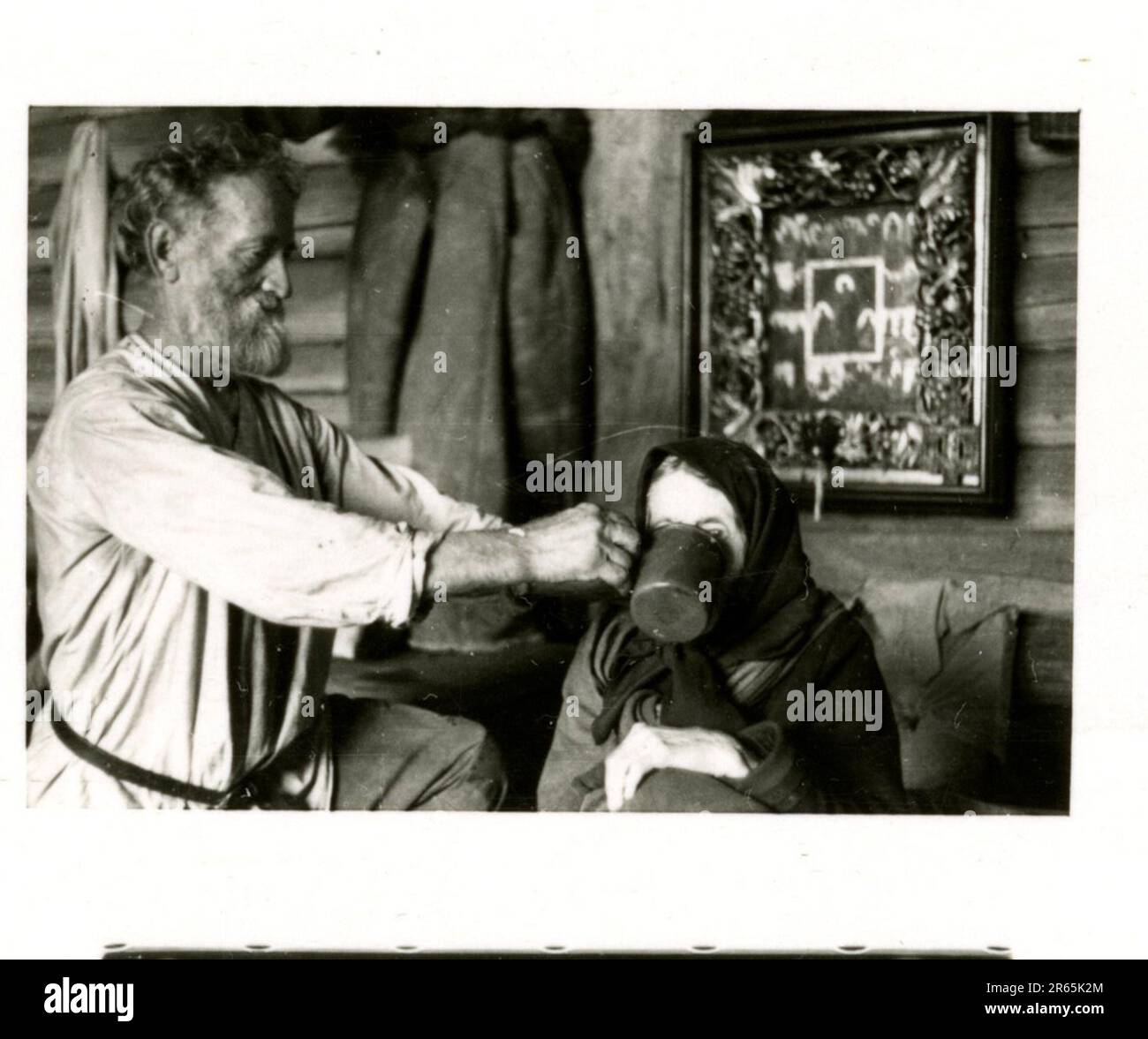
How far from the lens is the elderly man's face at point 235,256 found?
257cm

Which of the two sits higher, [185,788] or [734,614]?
[734,614]

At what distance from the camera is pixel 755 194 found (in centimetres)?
259

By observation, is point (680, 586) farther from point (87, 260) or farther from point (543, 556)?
point (87, 260)

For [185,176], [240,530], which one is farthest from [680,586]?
→ [185,176]

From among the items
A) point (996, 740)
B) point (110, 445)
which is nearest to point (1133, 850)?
point (996, 740)

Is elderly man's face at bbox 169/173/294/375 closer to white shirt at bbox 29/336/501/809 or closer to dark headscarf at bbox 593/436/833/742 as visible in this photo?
white shirt at bbox 29/336/501/809

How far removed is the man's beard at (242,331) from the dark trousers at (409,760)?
556 mm

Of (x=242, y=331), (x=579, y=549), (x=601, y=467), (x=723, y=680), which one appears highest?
(x=242, y=331)

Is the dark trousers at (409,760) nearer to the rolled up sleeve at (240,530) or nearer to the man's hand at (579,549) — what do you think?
the rolled up sleeve at (240,530)

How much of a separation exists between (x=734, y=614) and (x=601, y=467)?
316 mm

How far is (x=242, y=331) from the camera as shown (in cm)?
258

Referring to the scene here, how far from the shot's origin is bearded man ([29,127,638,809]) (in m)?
2.55
